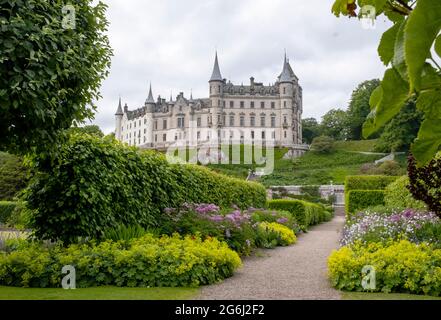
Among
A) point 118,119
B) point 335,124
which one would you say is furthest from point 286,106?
point 118,119

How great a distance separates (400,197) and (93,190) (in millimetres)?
12461

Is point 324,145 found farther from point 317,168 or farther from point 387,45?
point 387,45

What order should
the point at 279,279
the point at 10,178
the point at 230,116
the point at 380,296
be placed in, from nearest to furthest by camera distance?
the point at 380,296, the point at 279,279, the point at 10,178, the point at 230,116

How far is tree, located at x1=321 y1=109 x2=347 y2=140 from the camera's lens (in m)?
83.7

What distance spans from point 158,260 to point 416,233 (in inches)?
210

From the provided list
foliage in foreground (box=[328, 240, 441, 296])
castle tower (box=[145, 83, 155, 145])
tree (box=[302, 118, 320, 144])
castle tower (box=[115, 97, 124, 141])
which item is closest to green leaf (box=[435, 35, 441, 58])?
foliage in foreground (box=[328, 240, 441, 296])

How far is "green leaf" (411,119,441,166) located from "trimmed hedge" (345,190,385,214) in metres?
19.4

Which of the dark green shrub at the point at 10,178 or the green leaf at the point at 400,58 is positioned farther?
the dark green shrub at the point at 10,178

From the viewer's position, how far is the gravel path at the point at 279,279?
6.57 meters

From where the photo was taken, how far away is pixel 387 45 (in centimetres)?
67

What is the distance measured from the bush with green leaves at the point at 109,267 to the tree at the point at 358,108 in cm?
6962

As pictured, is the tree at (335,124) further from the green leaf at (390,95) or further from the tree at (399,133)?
the green leaf at (390,95)

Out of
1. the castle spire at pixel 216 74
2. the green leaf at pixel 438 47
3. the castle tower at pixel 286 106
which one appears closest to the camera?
the green leaf at pixel 438 47

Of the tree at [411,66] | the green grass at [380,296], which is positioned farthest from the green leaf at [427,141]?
the green grass at [380,296]
